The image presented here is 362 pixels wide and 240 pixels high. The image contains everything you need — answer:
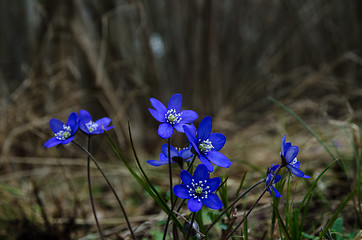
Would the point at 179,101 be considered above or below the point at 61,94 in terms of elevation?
below

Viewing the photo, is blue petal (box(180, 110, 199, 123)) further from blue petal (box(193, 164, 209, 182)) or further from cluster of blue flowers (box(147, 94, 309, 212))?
blue petal (box(193, 164, 209, 182))

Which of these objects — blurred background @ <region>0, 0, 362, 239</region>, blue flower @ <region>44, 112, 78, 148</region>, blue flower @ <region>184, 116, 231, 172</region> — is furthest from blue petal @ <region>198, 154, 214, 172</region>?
blurred background @ <region>0, 0, 362, 239</region>

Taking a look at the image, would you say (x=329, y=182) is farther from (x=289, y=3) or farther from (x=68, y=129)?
(x=289, y=3)

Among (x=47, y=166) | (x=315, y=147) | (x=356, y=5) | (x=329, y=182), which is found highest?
(x=356, y=5)

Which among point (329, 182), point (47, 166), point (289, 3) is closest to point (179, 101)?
point (329, 182)

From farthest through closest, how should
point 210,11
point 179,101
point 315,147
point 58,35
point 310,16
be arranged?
point 310,16 < point 210,11 < point 58,35 < point 315,147 < point 179,101

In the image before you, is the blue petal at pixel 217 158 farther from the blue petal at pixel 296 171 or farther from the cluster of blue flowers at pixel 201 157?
the blue petal at pixel 296 171
